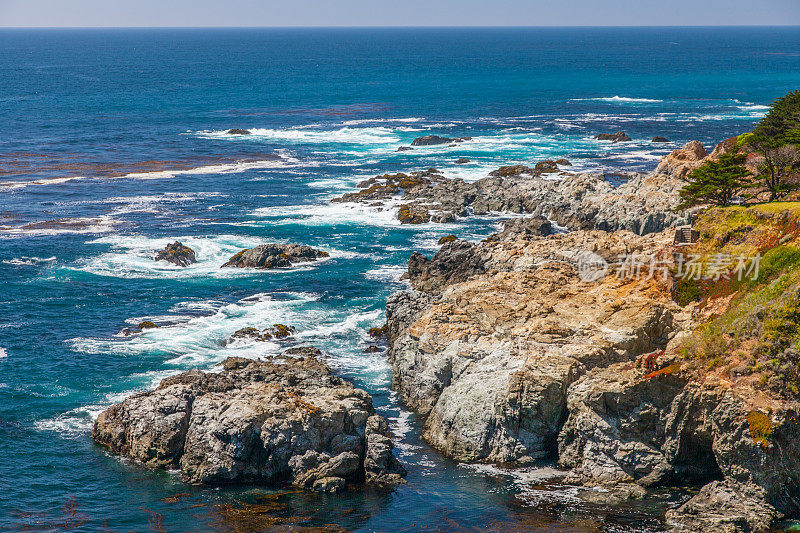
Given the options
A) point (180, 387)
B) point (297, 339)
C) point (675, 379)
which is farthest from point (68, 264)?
point (675, 379)

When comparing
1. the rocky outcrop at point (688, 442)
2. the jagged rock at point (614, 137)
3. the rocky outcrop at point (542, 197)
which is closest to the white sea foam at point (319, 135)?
the jagged rock at point (614, 137)

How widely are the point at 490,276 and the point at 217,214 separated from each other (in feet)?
133

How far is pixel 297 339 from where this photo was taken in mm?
47094

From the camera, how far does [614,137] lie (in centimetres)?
11538

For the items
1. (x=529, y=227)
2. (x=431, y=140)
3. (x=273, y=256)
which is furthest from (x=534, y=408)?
(x=431, y=140)

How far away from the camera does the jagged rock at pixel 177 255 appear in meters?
63.3

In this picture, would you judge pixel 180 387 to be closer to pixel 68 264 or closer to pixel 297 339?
pixel 297 339

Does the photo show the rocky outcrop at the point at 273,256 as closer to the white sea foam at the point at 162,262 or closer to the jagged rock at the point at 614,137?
the white sea foam at the point at 162,262

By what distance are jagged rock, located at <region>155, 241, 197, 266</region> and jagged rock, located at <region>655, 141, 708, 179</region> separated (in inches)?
1775

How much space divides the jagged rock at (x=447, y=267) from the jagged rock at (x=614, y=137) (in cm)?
6821

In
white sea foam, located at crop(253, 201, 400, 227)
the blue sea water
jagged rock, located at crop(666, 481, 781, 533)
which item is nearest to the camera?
jagged rock, located at crop(666, 481, 781, 533)

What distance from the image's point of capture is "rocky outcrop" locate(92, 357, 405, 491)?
3067cm

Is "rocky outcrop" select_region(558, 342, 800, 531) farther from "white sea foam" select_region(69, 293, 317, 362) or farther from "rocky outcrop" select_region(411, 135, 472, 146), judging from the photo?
"rocky outcrop" select_region(411, 135, 472, 146)

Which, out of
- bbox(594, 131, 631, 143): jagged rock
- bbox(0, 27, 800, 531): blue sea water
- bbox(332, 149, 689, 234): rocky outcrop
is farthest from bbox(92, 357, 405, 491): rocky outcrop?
bbox(594, 131, 631, 143): jagged rock
